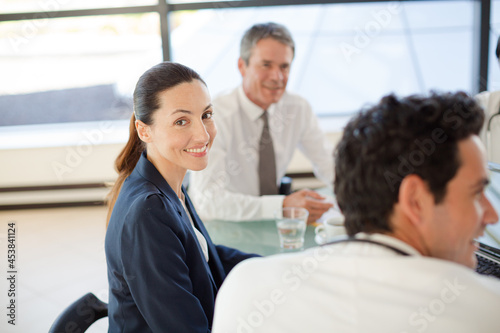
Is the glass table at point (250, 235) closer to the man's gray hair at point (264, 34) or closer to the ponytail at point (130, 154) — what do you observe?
the ponytail at point (130, 154)

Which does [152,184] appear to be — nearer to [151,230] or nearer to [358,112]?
[151,230]

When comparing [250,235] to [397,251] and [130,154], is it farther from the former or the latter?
[397,251]

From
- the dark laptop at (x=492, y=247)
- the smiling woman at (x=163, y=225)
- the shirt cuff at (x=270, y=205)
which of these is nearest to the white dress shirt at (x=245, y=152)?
the shirt cuff at (x=270, y=205)

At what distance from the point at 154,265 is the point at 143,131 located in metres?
0.44

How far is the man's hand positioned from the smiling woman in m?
0.40

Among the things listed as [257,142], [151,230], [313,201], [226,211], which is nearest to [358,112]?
[151,230]

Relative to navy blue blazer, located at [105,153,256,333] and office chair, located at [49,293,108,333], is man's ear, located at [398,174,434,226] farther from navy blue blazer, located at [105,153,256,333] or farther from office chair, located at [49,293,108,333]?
office chair, located at [49,293,108,333]

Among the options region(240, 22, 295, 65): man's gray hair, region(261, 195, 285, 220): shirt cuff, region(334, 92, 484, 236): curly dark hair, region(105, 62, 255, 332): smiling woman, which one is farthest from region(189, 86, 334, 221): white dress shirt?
region(334, 92, 484, 236): curly dark hair

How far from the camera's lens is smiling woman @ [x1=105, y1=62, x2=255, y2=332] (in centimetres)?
101

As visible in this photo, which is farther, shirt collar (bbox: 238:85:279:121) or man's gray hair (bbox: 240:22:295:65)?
shirt collar (bbox: 238:85:279:121)

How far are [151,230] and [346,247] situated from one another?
0.52m

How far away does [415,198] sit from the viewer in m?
0.68

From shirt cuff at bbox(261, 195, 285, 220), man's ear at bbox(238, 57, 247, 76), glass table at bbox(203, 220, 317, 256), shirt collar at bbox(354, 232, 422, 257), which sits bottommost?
glass table at bbox(203, 220, 317, 256)

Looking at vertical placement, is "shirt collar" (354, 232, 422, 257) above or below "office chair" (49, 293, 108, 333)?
above
